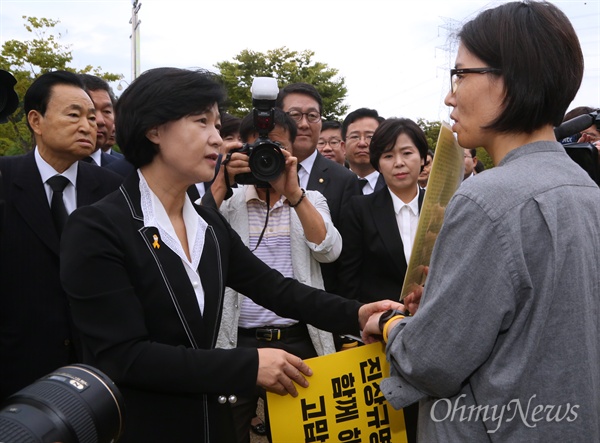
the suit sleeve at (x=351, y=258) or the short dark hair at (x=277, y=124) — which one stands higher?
the short dark hair at (x=277, y=124)

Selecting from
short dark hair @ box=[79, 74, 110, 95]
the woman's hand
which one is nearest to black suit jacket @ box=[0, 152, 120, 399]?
the woman's hand

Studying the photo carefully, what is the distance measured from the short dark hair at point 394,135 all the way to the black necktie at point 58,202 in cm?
187

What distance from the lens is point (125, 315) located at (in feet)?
5.67

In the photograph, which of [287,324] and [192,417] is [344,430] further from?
[287,324]

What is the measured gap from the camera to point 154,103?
6.54 ft

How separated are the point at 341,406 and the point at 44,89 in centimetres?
239

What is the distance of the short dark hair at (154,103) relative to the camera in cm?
199

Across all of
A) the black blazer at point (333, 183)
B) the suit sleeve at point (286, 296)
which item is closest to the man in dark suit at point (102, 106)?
the black blazer at point (333, 183)

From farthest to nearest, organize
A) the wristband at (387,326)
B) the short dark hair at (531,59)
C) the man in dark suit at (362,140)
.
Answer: the man in dark suit at (362,140)
the wristband at (387,326)
the short dark hair at (531,59)

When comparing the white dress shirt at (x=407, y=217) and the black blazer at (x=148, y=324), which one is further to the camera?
the white dress shirt at (x=407, y=217)

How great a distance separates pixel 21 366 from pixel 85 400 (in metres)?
1.66

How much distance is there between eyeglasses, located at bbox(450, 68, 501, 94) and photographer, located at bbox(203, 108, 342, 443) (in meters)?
1.35

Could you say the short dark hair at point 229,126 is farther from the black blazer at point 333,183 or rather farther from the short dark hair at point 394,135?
the short dark hair at point 394,135
